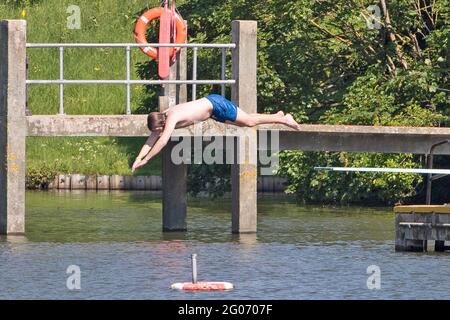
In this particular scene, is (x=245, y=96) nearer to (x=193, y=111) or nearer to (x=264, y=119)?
(x=264, y=119)

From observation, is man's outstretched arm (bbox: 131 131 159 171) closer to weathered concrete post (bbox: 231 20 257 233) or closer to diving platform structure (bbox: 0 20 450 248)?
diving platform structure (bbox: 0 20 450 248)

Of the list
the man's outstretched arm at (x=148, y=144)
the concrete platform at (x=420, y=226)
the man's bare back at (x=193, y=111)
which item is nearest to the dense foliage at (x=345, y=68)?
the concrete platform at (x=420, y=226)

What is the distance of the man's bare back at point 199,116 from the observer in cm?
3647

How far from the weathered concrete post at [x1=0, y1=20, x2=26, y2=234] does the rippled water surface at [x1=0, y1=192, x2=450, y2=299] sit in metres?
0.99

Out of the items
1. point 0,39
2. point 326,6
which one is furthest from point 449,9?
point 0,39

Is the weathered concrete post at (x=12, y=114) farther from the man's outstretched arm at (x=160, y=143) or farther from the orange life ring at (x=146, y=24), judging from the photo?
the man's outstretched arm at (x=160, y=143)

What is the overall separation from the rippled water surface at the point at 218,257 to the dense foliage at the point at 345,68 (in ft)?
3.84

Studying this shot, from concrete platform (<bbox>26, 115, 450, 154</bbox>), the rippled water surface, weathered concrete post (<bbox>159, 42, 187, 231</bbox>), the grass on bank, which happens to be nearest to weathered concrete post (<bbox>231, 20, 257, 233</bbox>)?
concrete platform (<bbox>26, 115, 450, 154</bbox>)

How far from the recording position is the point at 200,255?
39.8 meters

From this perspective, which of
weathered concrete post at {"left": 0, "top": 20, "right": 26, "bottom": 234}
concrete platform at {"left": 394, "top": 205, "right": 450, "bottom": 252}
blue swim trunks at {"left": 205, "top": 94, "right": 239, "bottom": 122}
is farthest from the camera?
weathered concrete post at {"left": 0, "top": 20, "right": 26, "bottom": 234}

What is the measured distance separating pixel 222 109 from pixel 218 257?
141 inches

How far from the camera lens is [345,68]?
5553cm

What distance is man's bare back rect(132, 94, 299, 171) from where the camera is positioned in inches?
1436

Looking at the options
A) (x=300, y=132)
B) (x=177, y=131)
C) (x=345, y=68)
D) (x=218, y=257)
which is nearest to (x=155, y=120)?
(x=218, y=257)
